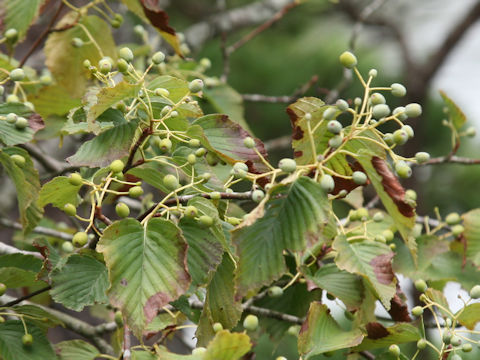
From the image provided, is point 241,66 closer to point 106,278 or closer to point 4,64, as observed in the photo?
point 4,64

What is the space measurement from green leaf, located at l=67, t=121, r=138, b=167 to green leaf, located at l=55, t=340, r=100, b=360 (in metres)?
0.30

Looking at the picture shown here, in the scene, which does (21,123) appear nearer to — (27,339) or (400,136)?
(27,339)

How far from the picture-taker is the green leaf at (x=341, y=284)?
0.93m

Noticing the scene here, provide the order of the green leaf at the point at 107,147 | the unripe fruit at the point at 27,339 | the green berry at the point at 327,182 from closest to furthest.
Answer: the green berry at the point at 327,182
the green leaf at the point at 107,147
the unripe fruit at the point at 27,339

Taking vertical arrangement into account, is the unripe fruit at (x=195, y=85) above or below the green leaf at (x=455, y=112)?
above

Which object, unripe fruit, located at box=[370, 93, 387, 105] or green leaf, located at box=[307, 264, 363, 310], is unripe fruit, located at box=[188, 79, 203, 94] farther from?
green leaf, located at box=[307, 264, 363, 310]

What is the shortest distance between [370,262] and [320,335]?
0.12 metres

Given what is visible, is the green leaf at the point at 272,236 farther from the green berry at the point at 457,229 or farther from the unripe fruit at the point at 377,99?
the green berry at the point at 457,229

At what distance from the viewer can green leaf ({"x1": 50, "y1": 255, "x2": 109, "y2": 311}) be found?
2.69ft

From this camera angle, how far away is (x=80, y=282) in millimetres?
836

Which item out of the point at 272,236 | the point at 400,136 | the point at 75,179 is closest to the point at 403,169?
the point at 400,136

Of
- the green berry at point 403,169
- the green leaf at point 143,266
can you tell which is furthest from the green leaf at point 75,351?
the green berry at point 403,169

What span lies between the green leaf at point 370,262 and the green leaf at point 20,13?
2.19ft

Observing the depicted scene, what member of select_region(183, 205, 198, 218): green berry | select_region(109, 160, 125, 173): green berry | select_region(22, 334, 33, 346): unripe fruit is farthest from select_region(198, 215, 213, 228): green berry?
select_region(22, 334, 33, 346): unripe fruit
